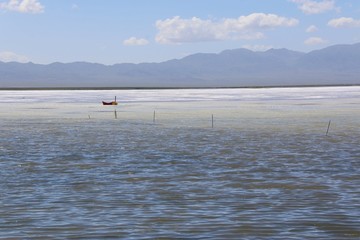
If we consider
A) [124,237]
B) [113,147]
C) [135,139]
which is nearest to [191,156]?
[113,147]

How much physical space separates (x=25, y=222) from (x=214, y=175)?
891cm

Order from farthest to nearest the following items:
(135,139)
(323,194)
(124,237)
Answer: (135,139) → (323,194) → (124,237)

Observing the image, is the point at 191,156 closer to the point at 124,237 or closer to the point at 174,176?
the point at 174,176

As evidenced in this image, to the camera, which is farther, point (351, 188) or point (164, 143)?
point (164, 143)

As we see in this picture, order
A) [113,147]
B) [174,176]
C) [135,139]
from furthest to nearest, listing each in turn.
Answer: [135,139]
[113,147]
[174,176]

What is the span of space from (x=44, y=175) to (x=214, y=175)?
567 cm

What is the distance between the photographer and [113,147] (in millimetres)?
34594

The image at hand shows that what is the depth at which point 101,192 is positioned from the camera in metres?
20.4

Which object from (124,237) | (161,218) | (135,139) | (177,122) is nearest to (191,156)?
(135,139)

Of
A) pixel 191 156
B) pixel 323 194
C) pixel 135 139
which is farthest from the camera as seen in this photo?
pixel 135 139

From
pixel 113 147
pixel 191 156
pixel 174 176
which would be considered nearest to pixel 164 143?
pixel 113 147

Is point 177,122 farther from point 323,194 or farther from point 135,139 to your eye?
point 323,194

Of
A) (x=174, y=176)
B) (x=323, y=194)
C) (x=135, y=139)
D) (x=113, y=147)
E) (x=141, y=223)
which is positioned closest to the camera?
(x=141, y=223)

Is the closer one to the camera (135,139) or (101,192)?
(101,192)
